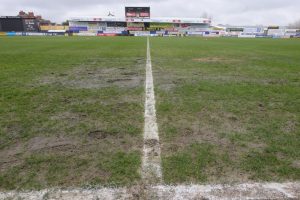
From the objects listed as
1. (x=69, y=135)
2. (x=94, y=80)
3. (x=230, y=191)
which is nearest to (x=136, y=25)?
(x=94, y=80)

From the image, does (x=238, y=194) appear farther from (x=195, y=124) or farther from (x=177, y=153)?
(x=195, y=124)

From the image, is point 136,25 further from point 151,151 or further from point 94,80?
point 151,151

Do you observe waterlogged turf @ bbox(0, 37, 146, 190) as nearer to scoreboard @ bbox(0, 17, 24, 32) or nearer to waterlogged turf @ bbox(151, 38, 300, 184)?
waterlogged turf @ bbox(151, 38, 300, 184)

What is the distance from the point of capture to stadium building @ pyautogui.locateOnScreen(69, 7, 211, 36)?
81238 mm

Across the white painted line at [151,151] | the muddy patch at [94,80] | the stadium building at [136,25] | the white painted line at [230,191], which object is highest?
the stadium building at [136,25]

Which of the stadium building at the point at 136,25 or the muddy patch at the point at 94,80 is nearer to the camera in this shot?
the muddy patch at the point at 94,80

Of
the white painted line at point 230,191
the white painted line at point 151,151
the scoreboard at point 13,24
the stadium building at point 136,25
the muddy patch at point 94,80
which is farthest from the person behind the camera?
the scoreboard at point 13,24

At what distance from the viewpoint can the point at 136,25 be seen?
88.1m

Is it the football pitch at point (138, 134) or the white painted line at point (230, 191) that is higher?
the football pitch at point (138, 134)

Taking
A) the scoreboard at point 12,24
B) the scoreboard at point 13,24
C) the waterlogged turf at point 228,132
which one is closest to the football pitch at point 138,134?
the waterlogged turf at point 228,132

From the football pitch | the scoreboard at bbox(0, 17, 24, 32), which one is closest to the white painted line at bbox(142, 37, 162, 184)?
the football pitch

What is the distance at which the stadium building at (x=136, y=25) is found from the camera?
8124cm

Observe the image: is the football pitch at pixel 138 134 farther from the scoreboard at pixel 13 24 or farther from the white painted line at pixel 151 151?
the scoreboard at pixel 13 24

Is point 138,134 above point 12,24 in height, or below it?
below
